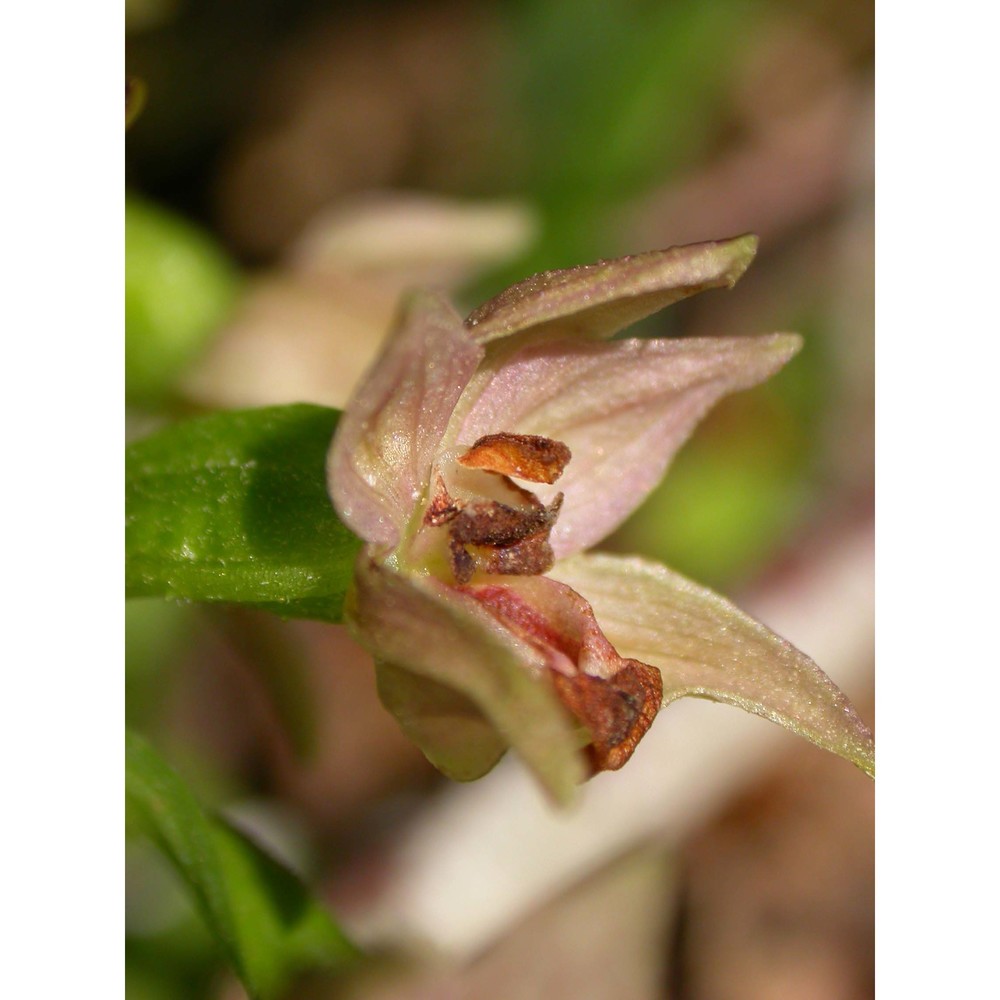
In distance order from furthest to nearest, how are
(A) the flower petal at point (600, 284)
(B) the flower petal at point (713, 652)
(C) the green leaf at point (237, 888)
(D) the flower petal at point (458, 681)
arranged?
(C) the green leaf at point (237, 888)
(B) the flower petal at point (713, 652)
(A) the flower petal at point (600, 284)
(D) the flower petal at point (458, 681)

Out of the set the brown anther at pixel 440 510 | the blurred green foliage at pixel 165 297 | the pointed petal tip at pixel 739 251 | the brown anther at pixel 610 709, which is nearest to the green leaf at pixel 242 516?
the brown anther at pixel 440 510

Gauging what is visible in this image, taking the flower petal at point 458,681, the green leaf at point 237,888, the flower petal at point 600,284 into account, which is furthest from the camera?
the green leaf at point 237,888

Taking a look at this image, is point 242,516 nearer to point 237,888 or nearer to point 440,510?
point 440,510

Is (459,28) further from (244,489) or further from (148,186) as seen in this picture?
(244,489)

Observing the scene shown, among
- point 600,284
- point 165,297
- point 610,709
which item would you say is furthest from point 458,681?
point 165,297

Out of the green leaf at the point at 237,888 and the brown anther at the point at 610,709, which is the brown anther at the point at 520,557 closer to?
the brown anther at the point at 610,709

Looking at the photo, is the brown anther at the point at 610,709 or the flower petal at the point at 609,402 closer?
the brown anther at the point at 610,709
